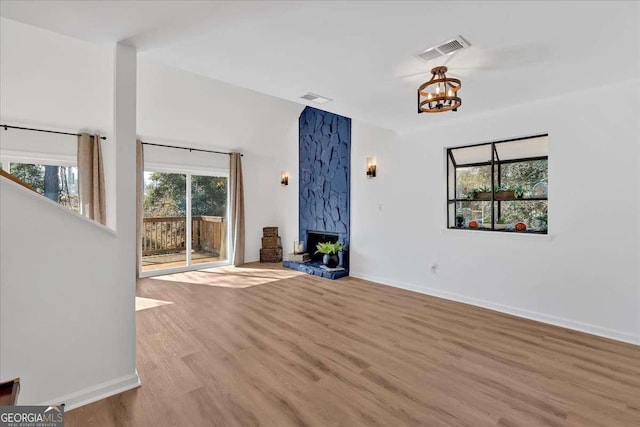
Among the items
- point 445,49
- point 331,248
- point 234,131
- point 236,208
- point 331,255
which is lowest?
point 331,255

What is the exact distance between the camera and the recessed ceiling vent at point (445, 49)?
227 cm

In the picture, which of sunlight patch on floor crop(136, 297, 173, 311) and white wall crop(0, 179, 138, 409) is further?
sunlight patch on floor crop(136, 297, 173, 311)

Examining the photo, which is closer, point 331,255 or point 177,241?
point 331,255

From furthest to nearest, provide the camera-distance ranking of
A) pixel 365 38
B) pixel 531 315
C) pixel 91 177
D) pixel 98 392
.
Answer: pixel 91 177, pixel 531 315, pixel 365 38, pixel 98 392

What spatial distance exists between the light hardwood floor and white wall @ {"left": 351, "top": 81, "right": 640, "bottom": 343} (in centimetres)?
31

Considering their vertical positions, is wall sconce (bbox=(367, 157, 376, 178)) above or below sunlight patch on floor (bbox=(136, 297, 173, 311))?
above

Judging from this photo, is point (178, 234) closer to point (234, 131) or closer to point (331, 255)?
point (234, 131)

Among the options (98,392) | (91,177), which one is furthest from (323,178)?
(98,392)

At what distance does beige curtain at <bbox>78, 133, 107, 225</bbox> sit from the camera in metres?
4.75

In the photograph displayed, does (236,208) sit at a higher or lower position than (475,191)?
lower

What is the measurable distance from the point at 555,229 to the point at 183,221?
19.4ft

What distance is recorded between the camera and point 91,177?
485 cm

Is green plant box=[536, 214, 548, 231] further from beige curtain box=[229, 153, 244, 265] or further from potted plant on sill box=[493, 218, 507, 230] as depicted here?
beige curtain box=[229, 153, 244, 265]

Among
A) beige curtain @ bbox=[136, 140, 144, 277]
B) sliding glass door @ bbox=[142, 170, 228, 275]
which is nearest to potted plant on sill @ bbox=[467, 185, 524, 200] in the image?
sliding glass door @ bbox=[142, 170, 228, 275]
